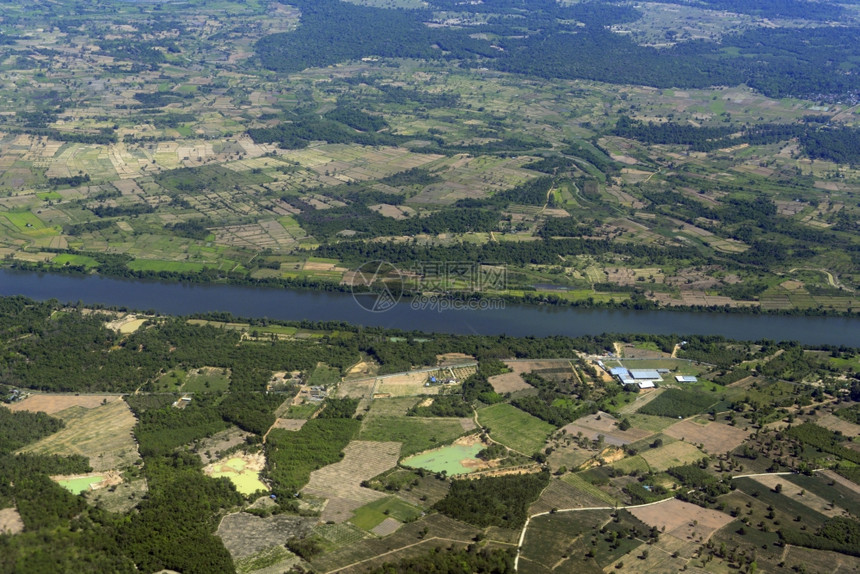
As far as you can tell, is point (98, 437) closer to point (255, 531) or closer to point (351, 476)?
point (255, 531)

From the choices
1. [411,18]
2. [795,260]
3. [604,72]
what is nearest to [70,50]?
[411,18]

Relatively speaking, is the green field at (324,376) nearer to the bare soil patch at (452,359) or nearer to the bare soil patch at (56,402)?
the bare soil patch at (452,359)

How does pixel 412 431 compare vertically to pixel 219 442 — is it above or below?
above

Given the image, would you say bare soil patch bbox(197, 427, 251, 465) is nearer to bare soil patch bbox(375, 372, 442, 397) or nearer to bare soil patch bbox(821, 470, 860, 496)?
bare soil patch bbox(375, 372, 442, 397)

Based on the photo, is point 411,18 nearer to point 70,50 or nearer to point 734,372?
point 70,50

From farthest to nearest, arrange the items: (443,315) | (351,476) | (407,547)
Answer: (443,315), (351,476), (407,547)

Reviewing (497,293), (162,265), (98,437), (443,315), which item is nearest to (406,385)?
(443,315)
